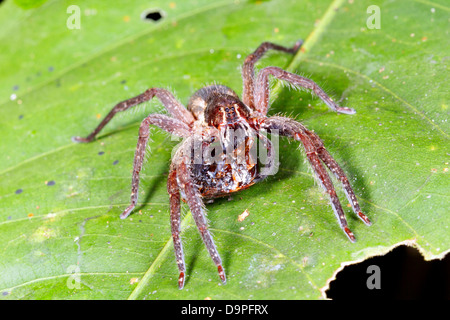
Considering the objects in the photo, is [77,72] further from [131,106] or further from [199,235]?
[199,235]

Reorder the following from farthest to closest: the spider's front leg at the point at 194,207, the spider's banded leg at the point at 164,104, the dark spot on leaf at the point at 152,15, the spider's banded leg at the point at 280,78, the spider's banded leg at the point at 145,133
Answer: the dark spot on leaf at the point at 152,15
the spider's banded leg at the point at 164,104
the spider's banded leg at the point at 280,78
the spider's banded leg at the point at 145,133
the spider's front leg at the point at 194,207

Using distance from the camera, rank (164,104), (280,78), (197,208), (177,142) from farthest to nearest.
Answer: (177,142)
(164,104)
(280,78)
(197,208)

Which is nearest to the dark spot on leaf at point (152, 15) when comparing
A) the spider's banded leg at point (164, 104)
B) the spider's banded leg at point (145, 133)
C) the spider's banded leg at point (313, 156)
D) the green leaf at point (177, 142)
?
the green leaf at point (177, 142)

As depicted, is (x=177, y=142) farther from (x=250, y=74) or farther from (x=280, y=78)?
(x=280, y=78)

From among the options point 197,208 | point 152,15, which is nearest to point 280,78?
point 197,208

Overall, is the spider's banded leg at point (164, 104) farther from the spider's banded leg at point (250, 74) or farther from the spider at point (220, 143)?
the spider's banded leg at point (250, 74)
